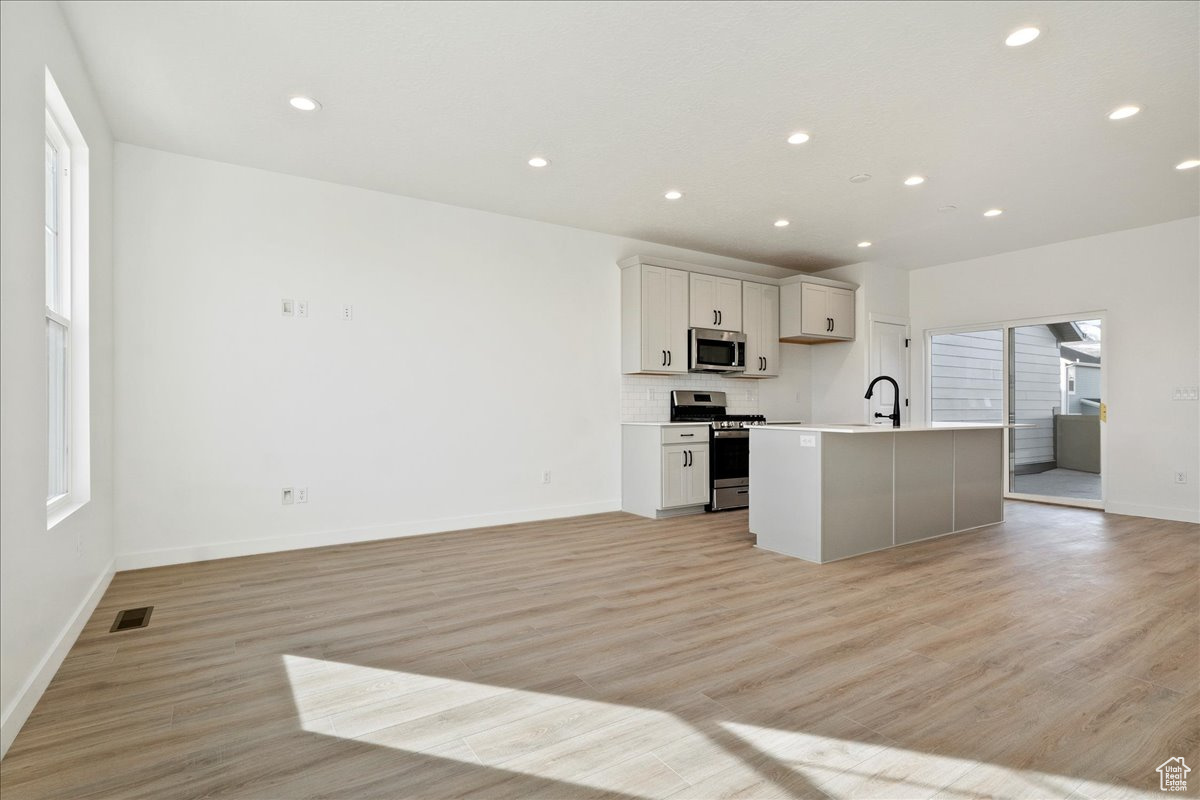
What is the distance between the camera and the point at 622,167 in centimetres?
443

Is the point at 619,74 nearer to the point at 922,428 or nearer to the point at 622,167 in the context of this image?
the point at 622,167

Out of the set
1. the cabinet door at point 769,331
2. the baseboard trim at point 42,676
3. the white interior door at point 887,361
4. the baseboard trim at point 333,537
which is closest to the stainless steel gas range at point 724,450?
the cabinet door at point 769,331

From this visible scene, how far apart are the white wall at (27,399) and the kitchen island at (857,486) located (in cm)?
407

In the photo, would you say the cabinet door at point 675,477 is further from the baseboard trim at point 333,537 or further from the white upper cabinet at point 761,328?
the white upper cabinet at point 761,328

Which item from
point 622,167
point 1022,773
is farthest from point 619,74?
point 1022,773

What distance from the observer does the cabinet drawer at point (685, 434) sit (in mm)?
5777

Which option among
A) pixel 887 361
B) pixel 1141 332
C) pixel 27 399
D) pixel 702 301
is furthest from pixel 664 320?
pixel 27 399

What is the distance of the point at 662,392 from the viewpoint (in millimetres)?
6535

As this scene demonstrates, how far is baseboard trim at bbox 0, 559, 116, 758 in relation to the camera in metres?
1.95

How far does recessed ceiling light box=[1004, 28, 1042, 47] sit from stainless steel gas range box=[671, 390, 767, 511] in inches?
150

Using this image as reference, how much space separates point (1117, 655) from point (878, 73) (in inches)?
118

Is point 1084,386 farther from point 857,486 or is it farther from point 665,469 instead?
point 665,469

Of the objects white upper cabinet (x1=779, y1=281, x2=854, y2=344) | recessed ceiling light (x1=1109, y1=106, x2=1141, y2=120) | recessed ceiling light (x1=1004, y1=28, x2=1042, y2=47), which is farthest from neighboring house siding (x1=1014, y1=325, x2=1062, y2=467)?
recessed ceiling light (x1=1004, y1=28, x2=1042, y2=47)

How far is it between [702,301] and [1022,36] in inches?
150
